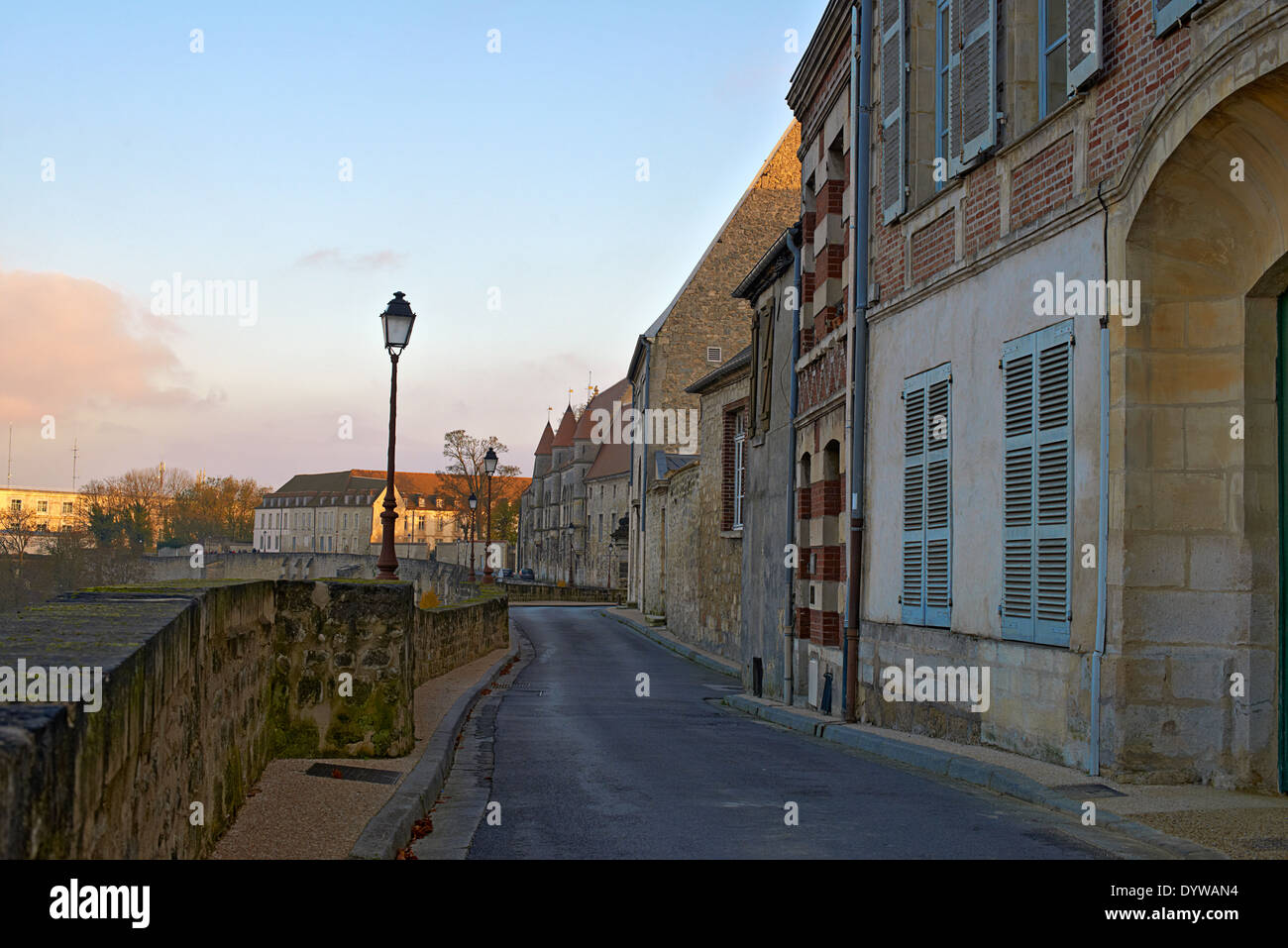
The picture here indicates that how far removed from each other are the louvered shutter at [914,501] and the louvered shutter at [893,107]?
1.95 metres

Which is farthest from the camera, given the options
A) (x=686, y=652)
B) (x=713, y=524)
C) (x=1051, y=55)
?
(x=713, y=524)

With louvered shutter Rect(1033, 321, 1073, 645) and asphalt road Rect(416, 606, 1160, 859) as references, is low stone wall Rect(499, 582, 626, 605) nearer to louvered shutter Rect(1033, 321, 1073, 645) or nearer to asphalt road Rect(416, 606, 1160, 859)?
asphalt road Rect(416, 606, 1160, 859)

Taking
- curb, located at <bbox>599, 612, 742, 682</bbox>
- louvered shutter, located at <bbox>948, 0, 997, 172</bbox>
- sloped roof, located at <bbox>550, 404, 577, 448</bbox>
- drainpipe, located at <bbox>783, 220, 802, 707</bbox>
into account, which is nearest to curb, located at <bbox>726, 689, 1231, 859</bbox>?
drainpipe, located at <bbox>783, 220, 802, 707</bbox>

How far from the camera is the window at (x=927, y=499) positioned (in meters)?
11.0

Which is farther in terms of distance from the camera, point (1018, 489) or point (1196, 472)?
point (1018, 489)

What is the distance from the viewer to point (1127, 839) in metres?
6.32

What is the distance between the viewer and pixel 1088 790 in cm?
748

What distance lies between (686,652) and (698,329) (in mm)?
20101

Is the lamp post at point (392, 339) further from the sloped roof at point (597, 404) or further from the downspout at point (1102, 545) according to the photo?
the sloped roof at point (597, 404)

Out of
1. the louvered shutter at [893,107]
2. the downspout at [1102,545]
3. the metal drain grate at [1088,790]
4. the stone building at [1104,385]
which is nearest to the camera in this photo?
the metal drain grate at [1088,790]

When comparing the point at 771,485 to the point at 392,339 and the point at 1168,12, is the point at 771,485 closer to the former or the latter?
the point at 392,339

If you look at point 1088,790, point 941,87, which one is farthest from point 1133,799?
point 941,87

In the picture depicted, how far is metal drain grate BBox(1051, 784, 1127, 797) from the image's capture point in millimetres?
7316

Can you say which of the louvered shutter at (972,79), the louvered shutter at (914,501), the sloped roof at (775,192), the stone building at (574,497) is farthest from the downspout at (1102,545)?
the stone building at (574,497)
